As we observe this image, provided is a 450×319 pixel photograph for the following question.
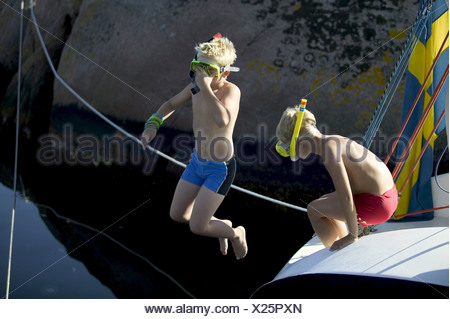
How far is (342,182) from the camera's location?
7.79 ft

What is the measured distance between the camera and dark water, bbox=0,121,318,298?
3.39m

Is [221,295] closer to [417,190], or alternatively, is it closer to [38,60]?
[417,190]

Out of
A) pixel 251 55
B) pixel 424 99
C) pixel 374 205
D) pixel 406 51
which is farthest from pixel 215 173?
pixel 251 55

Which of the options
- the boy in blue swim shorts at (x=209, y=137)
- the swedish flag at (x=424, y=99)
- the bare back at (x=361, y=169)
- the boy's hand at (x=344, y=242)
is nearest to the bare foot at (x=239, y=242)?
the boy in blue swim shorts at (x=209, y=137)

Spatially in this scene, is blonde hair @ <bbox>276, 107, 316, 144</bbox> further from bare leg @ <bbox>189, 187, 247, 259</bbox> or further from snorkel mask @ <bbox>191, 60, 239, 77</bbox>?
bare leg @ <bbox>189, 187, 247, 259</bbox>

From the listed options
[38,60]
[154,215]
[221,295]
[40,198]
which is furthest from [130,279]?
[38,60]

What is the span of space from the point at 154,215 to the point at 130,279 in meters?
0.97

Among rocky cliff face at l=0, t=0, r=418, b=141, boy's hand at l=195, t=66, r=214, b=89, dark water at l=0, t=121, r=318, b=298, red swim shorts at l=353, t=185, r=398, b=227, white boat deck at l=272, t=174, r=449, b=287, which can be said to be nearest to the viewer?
white boat deck at l=272, t=174, r=449, b=287

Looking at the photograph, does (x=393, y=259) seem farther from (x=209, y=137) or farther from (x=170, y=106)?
(x=170, y=106)

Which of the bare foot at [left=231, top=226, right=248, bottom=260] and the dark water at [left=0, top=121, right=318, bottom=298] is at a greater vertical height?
the bare foot at [left=231, top=226, right=248, bottom=260]

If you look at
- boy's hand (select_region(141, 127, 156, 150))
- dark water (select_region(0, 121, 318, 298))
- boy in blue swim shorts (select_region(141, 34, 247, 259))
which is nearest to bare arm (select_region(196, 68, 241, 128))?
boy in blue swim shorts (select_region(141, 34, 247, 259))

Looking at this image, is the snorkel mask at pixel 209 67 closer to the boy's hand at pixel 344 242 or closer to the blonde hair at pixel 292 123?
the blonde hair at pixel 292 123

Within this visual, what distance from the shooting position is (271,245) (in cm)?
399

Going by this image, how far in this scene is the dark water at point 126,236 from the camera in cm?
339
